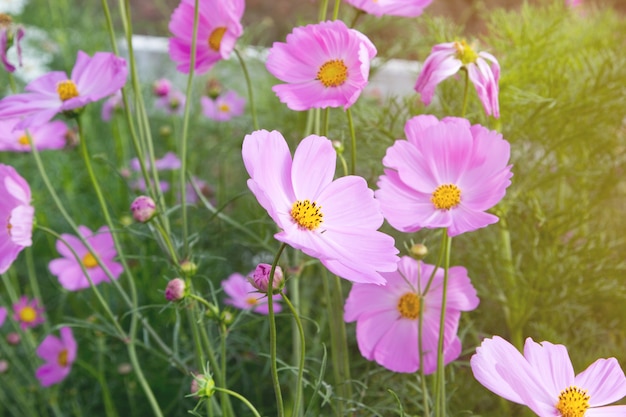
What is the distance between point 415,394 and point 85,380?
0.53 meters

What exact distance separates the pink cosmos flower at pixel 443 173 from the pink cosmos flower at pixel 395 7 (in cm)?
11

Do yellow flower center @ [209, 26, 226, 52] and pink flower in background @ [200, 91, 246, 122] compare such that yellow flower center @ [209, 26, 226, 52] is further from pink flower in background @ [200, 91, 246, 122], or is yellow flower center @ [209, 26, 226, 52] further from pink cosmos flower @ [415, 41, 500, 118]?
pink flower in background @ [200, 91, 246, 122]

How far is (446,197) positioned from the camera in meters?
0.50

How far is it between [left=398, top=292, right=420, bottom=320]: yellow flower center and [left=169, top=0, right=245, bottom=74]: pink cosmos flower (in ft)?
0.80

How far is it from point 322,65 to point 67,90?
0.75ft

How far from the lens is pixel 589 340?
32.2 inches

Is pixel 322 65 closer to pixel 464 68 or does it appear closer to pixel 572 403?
pixel 464 68

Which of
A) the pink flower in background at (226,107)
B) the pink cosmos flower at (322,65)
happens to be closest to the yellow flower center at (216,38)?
the pink cosmos flower at (322,65)

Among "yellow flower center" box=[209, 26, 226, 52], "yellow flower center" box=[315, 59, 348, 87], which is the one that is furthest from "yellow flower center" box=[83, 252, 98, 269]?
"yellow flower center" box=[315, 59, 348, 87]

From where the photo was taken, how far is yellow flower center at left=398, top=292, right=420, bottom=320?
57 centimetres

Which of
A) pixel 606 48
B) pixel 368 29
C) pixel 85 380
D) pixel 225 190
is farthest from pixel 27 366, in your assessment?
pixel 606 48

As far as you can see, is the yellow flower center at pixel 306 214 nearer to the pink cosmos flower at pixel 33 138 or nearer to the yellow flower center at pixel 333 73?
the yellow flower center at pixel 333 73

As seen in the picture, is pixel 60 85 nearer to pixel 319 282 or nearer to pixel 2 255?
pixel 2 255

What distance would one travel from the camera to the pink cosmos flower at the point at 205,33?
0.62 meters
